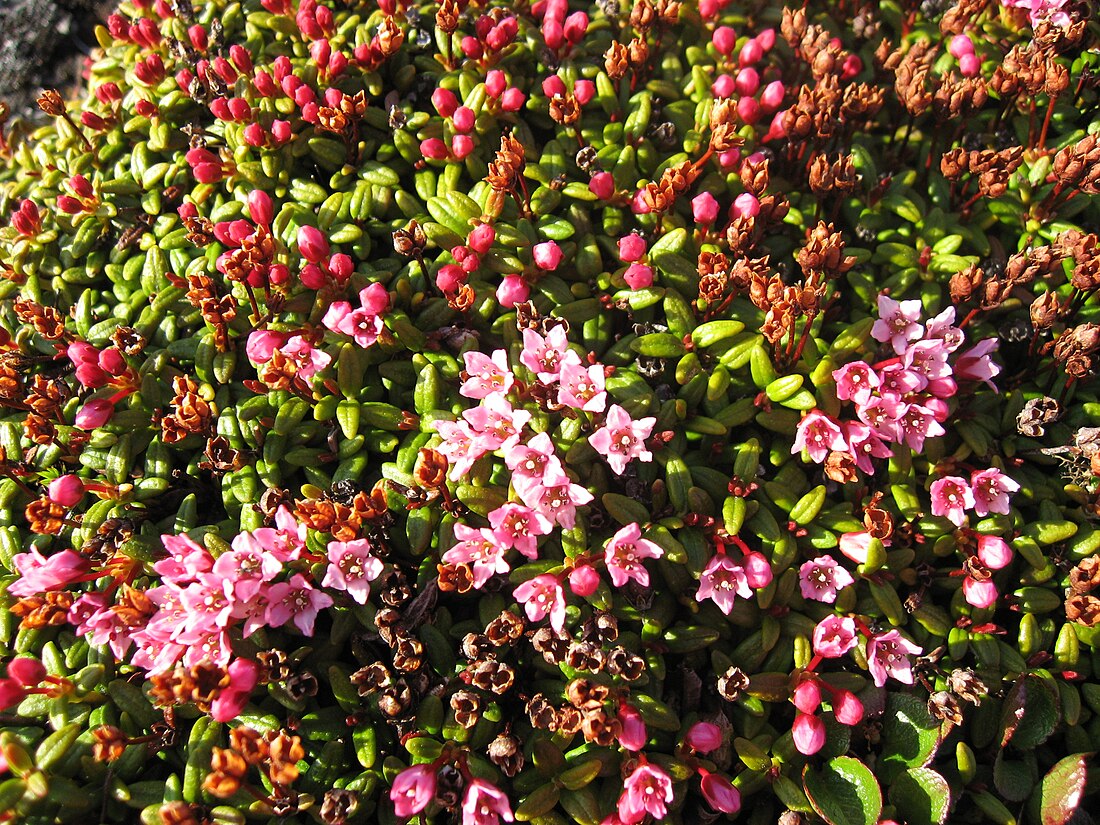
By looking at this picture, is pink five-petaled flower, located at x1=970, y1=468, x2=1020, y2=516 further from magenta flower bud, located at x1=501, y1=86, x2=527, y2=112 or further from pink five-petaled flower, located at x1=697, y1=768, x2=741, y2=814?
magenta flower bud, located at x1=501, y1=86, x2=527, y2=112

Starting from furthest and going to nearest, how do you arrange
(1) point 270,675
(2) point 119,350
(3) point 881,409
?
1. (2) point 119,350
2. (3) point 881,409
3. (1) point 270,675

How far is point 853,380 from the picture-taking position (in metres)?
3.01

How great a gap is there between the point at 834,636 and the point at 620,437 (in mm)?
1062

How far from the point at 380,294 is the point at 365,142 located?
1.10 meters

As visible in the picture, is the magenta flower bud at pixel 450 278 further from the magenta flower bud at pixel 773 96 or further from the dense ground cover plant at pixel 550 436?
the magenta flower bud at pixel 773 96

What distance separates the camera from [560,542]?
2988 mm

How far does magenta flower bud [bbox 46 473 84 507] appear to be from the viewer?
112 inches

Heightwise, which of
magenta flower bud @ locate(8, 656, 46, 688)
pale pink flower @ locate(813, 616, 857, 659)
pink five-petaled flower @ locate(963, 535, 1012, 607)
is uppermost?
magenta flower bud @ locate(8, 656, 46, 688)

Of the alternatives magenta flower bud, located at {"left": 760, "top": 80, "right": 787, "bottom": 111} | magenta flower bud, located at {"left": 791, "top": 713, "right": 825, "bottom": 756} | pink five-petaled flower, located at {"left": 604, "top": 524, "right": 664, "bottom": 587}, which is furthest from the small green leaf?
magenta flower bud, located at {"left": 760, "top": 80, "right": 787, "bottom": 111}

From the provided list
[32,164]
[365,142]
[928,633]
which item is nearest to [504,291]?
[365,142]

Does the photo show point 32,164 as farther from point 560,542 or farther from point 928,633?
point 928,633

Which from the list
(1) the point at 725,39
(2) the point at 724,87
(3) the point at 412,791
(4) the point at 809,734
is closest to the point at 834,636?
(4) the point at 809,734

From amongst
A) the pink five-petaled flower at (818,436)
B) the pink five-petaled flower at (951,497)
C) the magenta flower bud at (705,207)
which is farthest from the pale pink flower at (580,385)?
the pink five-petaled flower at (951,497)

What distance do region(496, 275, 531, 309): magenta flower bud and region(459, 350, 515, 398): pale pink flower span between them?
11.5 inches
